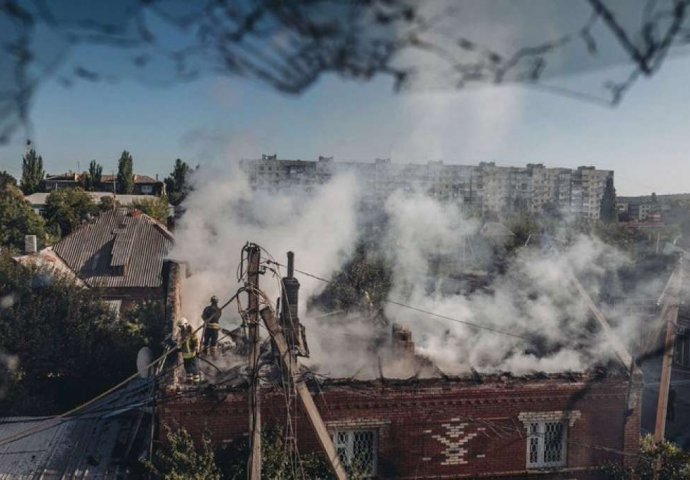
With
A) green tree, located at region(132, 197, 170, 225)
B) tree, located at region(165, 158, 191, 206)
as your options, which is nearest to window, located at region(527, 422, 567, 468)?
tree, located at region(165, 158, 191, 206)

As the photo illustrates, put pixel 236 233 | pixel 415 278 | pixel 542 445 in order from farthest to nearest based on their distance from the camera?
pixel 415 278 → pixel 236 233 → pixel 542 445

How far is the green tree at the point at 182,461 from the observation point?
766cm

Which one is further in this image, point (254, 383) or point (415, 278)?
point (415, 278)

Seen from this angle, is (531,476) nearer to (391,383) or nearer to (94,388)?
(391,383)

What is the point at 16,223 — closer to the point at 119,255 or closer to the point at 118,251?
the point at 118,251

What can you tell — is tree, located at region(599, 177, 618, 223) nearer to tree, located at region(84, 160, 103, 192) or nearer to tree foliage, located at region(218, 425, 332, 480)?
tree foliage, located at region(218, 425, 332, 480)

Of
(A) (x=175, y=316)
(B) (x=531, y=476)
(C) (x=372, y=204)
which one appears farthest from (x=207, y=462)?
(C) (x=372, y=204)

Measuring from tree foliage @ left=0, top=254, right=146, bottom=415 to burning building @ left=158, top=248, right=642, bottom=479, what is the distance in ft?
21.5

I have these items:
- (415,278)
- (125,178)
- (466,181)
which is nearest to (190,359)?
(415,278)

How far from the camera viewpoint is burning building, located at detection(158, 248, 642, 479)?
8.39 m

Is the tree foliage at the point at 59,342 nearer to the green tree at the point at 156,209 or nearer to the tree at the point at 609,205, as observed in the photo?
the green tree at the point at 156,209

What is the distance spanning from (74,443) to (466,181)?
1489 inches

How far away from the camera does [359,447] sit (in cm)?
887

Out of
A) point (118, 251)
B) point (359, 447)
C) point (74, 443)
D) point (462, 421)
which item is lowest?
point (74, 443)
